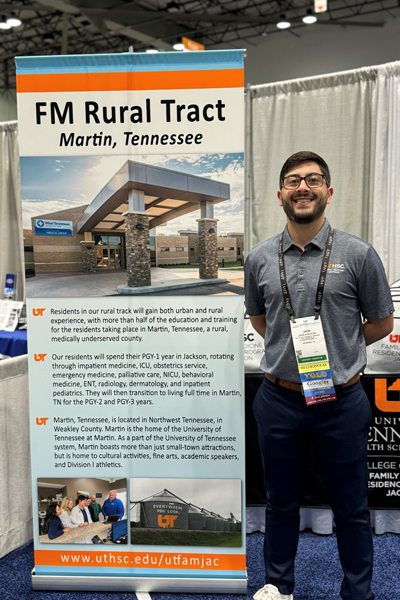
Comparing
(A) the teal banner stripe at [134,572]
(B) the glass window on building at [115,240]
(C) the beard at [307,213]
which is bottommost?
(A) the teal banner stripe at [134,572]

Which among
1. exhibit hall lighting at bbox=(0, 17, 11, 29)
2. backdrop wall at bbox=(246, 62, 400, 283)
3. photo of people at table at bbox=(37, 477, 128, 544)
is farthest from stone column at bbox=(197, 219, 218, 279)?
exhibit hall lighting at bbox=(0, 17, 11, 29)

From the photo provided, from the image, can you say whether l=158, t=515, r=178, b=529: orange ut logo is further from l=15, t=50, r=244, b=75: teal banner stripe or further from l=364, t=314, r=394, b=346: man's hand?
l=15, t=50, r=244, b=75: teal banner stripe

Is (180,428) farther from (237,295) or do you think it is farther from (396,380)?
(396,380)

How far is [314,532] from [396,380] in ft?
2.84

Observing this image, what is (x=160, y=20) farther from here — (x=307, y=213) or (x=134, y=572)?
(x=134, y=572)

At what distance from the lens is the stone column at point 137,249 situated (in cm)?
176

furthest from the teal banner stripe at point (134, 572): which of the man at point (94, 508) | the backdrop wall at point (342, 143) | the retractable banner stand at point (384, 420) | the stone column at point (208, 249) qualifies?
the backdrop wall at point (342, 143)

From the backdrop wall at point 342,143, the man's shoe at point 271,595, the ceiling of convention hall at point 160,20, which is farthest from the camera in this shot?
the ceiling of convention hall at point 160,20

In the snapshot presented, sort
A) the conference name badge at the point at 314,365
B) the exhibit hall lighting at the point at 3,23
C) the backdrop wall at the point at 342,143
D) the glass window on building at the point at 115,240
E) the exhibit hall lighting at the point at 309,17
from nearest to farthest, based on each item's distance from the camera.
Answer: the conference name badge at the point at 314,365 → the glass window on building at the point at 115,240 → the backdrop wall at the point at 342,143 → the exhibit hall lighting at the point at 309,17 → the exhibit hall lighting at the point at 3,23

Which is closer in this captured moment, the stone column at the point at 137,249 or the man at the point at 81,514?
the stone column at the point at 137,249

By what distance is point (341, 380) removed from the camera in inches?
60.8

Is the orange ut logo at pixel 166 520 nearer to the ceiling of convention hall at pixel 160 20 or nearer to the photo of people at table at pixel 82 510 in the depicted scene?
the photo of people at table at pixel 82 510

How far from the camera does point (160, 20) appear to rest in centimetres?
823

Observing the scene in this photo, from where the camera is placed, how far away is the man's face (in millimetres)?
1546
